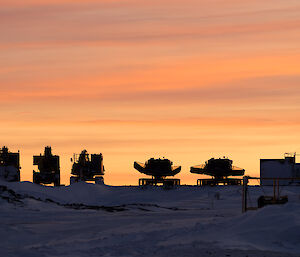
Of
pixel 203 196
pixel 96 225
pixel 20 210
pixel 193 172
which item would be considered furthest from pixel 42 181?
pixel 96 225

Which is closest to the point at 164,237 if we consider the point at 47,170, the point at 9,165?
the point at 9,165

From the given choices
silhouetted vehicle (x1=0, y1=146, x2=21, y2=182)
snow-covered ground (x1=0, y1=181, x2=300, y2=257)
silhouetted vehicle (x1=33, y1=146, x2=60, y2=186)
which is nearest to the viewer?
snow-covered ground (x1=0, y1=181, x2=300, y2=257)

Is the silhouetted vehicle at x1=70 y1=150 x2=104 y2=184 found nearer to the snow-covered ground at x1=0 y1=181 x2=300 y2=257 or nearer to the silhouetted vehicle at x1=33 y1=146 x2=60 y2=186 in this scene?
the silhouetted vehicle at x1=33 y1=146 x2=60 y2=186

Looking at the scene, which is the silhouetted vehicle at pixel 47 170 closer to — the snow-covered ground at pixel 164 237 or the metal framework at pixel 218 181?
the metal framework at pixel 218 181

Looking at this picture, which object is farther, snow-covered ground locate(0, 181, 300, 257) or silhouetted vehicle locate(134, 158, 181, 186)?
silhouetted vehicle locate(134, 158, 181, 186)

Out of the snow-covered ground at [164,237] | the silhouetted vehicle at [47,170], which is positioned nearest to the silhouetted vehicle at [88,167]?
the silhouetted vehicle at [47,170]

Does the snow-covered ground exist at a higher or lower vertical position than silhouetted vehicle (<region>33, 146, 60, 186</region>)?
lower

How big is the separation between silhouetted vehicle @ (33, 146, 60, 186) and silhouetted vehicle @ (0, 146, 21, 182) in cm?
461

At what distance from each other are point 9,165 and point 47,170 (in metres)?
6.89

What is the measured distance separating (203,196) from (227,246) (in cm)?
5627

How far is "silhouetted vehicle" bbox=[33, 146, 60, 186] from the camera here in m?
103

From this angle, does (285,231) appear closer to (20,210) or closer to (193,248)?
(193,248)

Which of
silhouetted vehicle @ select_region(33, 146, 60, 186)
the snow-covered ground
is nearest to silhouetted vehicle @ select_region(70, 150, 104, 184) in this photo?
silhouetted vehicle @ select_region(33, 146, 60, 186)

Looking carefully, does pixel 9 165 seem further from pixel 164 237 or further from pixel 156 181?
pixel 164 237
